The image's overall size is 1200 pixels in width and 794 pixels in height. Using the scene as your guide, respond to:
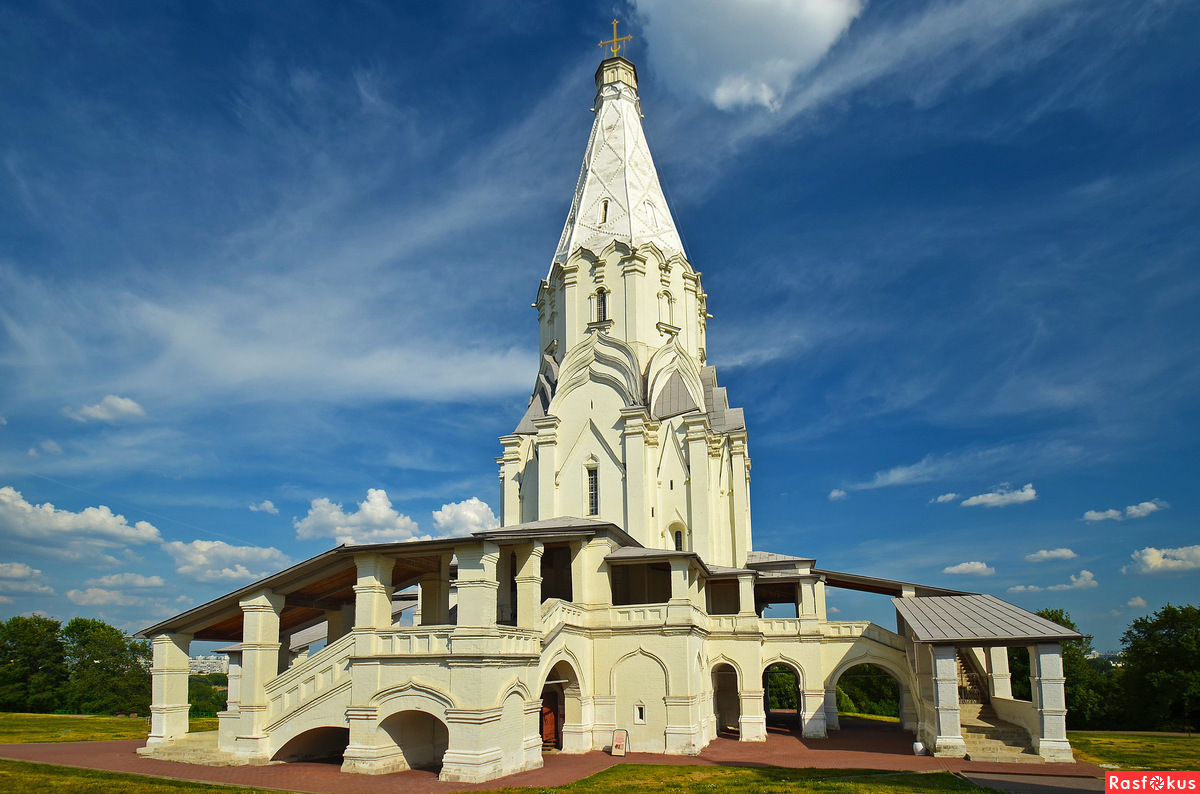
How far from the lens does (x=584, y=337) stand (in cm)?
3397

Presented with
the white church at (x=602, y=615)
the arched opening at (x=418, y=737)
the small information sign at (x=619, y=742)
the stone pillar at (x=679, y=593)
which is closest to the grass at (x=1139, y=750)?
the white church at (x=602, y=615)

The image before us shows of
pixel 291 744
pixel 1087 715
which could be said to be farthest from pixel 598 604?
pixel 1087 715

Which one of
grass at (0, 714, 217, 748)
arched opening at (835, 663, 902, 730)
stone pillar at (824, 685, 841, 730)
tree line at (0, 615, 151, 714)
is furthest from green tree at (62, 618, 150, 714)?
arched opening at (835, 663, 902, 730)

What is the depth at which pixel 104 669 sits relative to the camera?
2277 inches

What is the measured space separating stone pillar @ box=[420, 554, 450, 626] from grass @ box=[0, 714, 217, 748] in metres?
10.4

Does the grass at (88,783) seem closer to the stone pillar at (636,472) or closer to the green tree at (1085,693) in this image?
the stone pillar at (636,472)

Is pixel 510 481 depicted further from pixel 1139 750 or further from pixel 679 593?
pixel 1139 750

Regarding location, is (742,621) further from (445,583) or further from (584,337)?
(584,337)

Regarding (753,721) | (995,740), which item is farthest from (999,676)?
(753,721)

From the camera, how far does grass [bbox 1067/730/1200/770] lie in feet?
66.9

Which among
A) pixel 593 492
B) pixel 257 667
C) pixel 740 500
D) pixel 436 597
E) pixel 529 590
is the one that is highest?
pixel 593 492

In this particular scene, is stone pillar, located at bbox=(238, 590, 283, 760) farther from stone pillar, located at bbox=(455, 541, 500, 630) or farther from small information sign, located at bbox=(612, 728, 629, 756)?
small information sign, located at bbox=(612, 728, 629, 756)

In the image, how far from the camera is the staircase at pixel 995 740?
20000 millimetres

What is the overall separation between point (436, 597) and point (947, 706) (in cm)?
1549
